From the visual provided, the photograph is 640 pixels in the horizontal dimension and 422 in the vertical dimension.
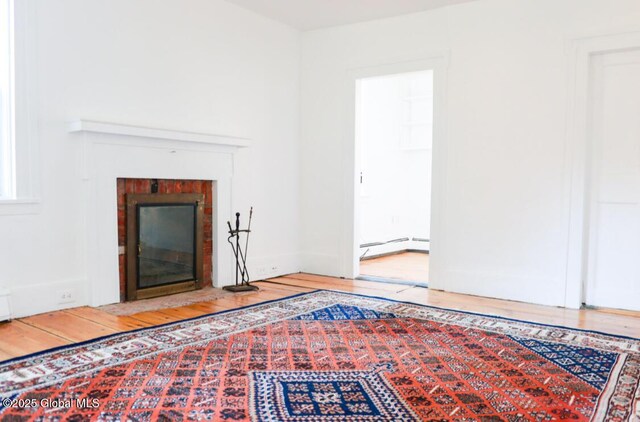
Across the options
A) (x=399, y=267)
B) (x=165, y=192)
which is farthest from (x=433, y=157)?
(x=165, y=192)

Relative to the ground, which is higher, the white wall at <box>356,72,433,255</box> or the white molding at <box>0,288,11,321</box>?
the white wall at <box>356,72,433,255</box>

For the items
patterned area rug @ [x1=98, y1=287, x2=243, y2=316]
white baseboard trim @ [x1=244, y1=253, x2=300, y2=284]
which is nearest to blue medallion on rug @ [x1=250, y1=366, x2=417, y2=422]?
patterned area rug @ [x1=98, y1=287, x2=243, y2=316]

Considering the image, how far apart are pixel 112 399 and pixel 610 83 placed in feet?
14.5

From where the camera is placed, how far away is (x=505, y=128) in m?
4.77

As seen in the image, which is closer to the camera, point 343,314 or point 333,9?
point 343,314

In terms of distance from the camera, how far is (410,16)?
5293mm

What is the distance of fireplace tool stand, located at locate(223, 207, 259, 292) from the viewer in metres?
4.96

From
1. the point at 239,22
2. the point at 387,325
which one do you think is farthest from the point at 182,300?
the point at 239,22

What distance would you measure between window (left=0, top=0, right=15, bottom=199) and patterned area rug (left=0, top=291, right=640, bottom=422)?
147 cm

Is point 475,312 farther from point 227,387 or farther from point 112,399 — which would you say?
point 112,399

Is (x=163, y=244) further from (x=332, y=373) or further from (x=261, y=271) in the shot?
(x=332, y=373)

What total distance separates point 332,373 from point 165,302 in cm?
209

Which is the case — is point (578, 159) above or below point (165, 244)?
above

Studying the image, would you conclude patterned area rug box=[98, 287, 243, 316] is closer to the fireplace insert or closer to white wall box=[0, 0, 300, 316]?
the fireplace insert
